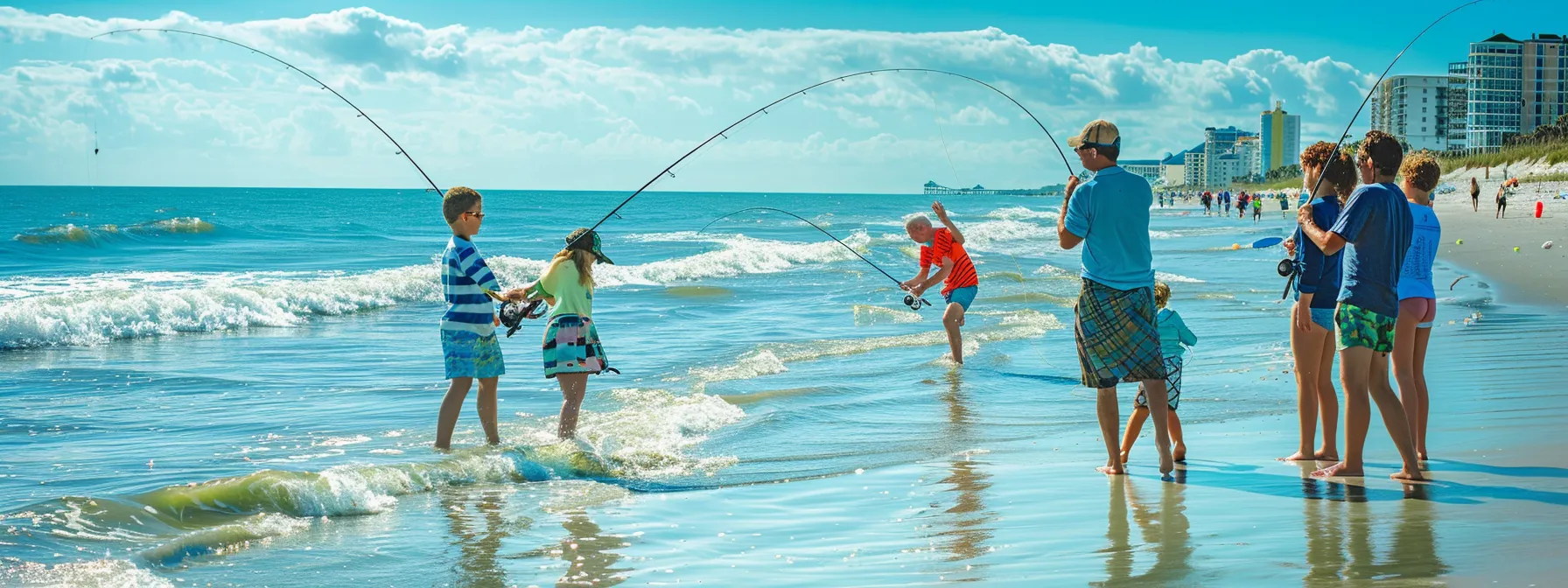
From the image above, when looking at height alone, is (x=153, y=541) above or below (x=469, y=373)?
below

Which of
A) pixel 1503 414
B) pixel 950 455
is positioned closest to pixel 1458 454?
pixel 1503 414

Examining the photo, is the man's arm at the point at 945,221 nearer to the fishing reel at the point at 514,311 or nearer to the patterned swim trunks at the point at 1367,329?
the fishing reel at the point at 514,311

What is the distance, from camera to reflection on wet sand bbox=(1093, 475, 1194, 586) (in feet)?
11.3

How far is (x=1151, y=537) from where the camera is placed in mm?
3873

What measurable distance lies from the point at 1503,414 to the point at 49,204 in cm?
7885

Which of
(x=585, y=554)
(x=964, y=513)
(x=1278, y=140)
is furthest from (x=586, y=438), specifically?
(x=1278, y=140)

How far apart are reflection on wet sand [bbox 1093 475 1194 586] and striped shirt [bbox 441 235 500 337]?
3037 millimetres

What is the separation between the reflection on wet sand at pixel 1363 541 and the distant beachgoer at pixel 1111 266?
2.70 feet

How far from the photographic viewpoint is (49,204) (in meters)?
69.0

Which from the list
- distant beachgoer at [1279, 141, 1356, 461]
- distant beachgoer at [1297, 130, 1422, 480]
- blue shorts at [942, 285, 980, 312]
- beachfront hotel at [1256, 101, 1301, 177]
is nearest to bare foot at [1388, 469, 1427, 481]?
distant beachgoer at [1297, 130, 1422, 480]

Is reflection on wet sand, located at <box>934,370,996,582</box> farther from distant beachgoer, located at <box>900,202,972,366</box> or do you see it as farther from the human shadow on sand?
distant beachgoer, located at <box>900,202,972,366</box>

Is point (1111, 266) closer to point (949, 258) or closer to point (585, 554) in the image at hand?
point (585, 554)

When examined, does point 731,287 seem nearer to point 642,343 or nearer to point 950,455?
point 642,343

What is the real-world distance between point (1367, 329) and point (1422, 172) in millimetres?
886
